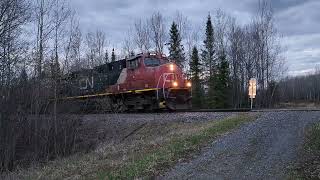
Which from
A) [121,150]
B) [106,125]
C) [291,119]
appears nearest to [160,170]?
[121,150]

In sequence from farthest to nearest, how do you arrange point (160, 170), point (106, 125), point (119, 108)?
point (119, 108)
point (106, 125)
point (160, 170)

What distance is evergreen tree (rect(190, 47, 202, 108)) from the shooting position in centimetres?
5534

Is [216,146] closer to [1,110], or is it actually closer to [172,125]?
[172,125]

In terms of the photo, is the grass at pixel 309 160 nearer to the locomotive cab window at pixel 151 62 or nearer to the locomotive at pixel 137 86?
the locomotive at pixel 137 86

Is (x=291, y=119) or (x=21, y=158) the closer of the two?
(x=291, y=119)

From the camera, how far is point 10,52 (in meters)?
22.4

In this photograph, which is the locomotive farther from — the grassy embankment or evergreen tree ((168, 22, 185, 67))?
evergreen tree ((168, 22, 185, 67))

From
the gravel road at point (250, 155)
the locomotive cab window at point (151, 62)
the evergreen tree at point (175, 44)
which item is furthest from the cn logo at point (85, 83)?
the evergreen tree at point (175, 44)

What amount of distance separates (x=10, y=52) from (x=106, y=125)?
21.9 ft

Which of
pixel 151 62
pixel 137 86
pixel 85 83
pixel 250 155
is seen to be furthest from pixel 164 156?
pixel 85 83

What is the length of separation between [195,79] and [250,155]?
4797cm

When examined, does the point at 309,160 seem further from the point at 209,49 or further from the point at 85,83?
the point at 209,49

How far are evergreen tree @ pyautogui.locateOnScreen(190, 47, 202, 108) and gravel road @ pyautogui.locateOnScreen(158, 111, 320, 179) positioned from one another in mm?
40504

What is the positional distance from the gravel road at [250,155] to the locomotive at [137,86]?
986 cm
